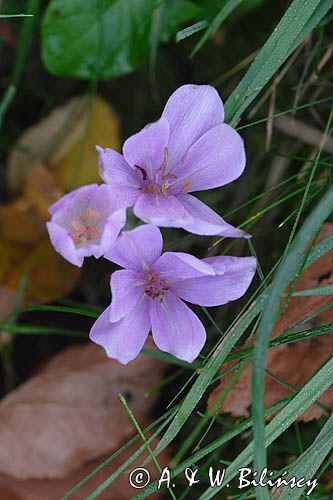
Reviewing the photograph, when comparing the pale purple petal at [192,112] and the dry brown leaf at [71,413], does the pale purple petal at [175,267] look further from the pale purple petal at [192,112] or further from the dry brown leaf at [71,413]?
the dry brown leaf at [71,413]

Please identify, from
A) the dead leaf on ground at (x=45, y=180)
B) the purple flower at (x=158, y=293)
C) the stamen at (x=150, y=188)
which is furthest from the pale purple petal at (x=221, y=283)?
the dead leaf on ground at (x=45, y=180)

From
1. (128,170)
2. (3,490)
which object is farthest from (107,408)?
(128,170)

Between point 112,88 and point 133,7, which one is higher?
point 133,7

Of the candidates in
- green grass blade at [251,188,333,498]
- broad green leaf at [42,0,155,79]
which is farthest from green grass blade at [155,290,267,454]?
broad green leaf at [42,0,155,79]

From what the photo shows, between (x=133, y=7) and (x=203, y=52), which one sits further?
(x=203, y=52)

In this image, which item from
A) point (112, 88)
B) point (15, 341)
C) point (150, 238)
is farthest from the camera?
point (112, 88)

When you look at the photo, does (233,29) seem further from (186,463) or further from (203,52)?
(186,463)

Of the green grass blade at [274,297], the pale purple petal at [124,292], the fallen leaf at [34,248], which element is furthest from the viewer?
the fallen leaf at [34,248]
